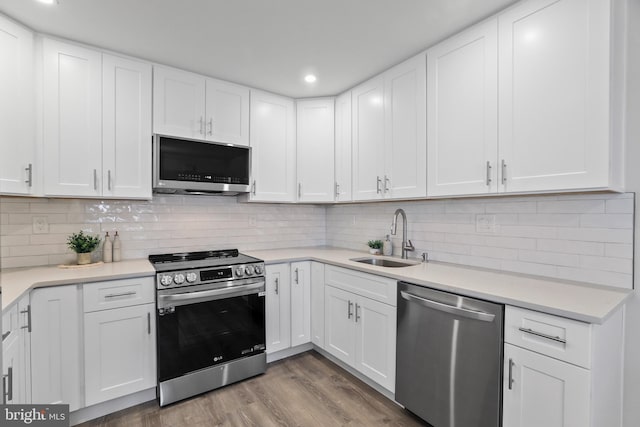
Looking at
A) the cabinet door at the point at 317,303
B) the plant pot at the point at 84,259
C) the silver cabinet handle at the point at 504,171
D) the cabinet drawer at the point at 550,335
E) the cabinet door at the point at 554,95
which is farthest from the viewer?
the cabinet door at the point at 317,303

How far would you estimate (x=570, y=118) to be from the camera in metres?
1.69

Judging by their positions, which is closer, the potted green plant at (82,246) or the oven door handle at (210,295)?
the oven door handle at (210,295)

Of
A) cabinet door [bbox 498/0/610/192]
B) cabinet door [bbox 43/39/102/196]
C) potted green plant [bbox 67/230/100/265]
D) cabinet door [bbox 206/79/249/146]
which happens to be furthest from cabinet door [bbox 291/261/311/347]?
cabinet door [bbox 498/0/610/192]

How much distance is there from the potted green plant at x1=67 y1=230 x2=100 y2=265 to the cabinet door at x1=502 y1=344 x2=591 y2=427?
8.99ft

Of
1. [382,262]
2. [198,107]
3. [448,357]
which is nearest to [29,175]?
[198,107]

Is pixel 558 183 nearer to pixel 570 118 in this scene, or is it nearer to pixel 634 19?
pixel 570 118

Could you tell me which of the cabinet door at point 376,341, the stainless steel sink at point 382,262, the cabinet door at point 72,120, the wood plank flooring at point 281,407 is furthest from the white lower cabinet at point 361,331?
the cabinet door at point 72,120

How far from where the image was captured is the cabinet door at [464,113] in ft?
6.66

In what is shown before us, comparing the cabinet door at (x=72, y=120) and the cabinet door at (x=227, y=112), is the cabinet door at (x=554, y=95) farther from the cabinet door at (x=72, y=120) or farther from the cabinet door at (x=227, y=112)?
the cabinet door at (x=72, y=120)

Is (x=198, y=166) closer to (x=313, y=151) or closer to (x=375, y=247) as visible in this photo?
(x=313, y=151)

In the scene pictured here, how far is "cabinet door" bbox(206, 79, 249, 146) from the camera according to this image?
2.86 meters

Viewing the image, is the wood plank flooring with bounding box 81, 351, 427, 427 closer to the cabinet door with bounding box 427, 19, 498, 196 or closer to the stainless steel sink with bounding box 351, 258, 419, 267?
the stainless steel sink with bounding box 351, 258, 419, 267

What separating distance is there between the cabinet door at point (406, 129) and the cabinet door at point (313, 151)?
0.76 metres

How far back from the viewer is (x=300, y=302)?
3.02 meters
